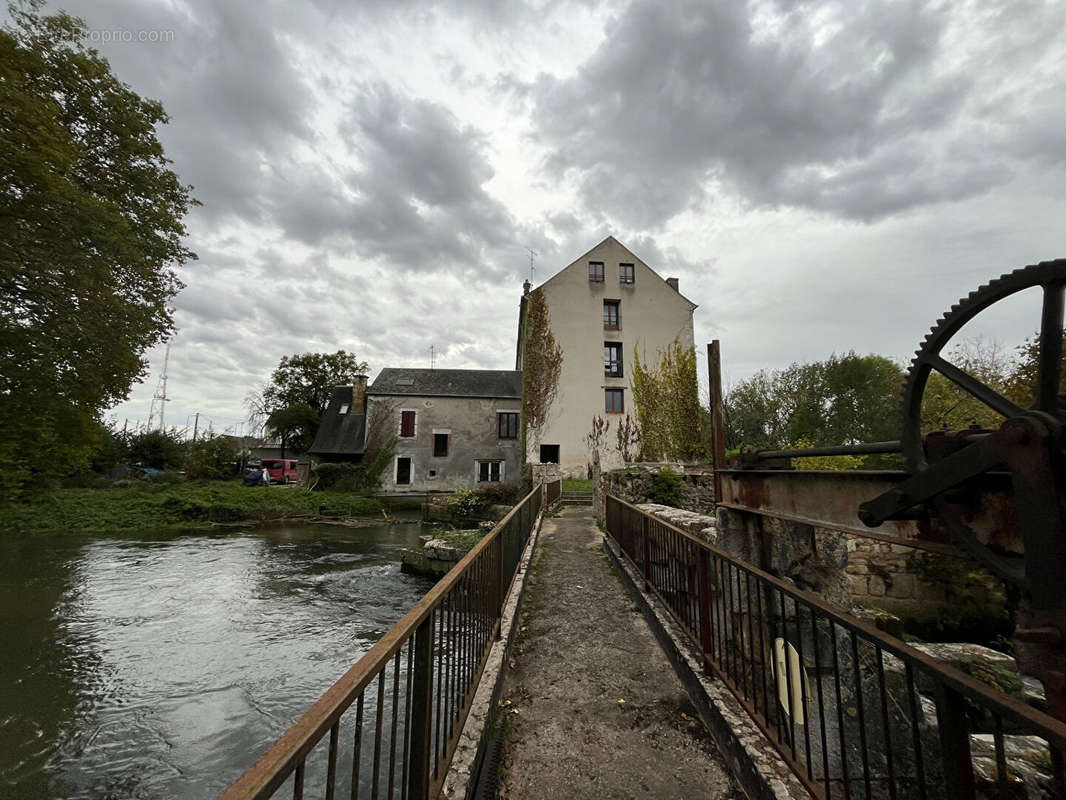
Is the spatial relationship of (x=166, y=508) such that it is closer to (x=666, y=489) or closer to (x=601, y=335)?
(x=666, y=489)

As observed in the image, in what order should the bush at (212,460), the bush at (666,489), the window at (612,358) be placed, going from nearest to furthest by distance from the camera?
the bush at (666,489) < the window at (612,358) < the bush at (212,460)

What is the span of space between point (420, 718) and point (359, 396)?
3021 cm

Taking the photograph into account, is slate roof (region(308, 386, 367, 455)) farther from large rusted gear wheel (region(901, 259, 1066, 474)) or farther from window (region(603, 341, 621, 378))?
large rusted gear wheel (region(901, 259, 1066, 474))

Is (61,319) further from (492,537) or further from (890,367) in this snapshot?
(890,367)

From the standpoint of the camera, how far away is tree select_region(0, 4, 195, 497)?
24.9 ft

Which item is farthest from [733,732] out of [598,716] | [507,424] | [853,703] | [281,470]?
[281,470]

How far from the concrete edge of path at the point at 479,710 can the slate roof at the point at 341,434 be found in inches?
980

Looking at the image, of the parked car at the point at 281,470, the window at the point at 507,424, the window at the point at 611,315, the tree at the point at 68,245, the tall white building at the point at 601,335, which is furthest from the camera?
the parked car at the point at 281,470

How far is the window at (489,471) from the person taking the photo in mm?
26750

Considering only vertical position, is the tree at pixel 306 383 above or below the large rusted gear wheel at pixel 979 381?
above

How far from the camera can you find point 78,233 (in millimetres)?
8398

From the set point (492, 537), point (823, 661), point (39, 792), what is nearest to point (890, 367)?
point (823, 661)

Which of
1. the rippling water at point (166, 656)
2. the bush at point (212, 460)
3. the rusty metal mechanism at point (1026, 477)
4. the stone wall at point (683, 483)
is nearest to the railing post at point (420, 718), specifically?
the rusty metal mechanism at point (1026, 477)

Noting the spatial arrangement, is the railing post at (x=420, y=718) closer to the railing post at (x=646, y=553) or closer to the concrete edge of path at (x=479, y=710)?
the concrete edge of path at (x=479, y=710)
